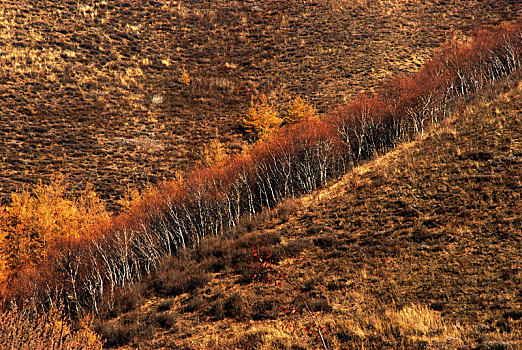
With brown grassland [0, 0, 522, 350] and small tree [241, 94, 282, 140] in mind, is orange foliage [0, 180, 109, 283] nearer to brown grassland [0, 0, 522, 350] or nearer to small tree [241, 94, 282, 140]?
brown grassland [0, 0, 522, 350]

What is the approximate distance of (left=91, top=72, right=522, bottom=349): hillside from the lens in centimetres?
1226

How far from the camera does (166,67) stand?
221 feet

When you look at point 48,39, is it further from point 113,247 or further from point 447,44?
point 447,44

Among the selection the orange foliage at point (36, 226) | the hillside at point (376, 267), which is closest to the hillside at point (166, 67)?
the orange foliage at point (36, 226)

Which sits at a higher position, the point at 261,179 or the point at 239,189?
the point at 261,179

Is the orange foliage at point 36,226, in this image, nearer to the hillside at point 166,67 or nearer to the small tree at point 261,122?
the hillside at point 166,67

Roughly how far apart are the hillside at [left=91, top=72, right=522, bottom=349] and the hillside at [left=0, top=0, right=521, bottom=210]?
24654 millimetres

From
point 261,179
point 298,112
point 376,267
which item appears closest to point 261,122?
point 298,112

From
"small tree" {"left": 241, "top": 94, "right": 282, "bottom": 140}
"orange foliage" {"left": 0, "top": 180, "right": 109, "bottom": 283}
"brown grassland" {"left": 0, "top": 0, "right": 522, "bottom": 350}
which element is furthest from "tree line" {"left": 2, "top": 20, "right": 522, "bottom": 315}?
"small tree" {"left": 241, "top": 94, "right": 282, "bottom": 140}

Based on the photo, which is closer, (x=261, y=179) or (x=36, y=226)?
(x=36, y=226)

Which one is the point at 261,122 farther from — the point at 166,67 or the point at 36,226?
the point at 36,226

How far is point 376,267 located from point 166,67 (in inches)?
2366

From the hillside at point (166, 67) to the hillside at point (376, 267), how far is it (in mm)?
24654

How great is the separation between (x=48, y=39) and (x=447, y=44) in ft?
215
